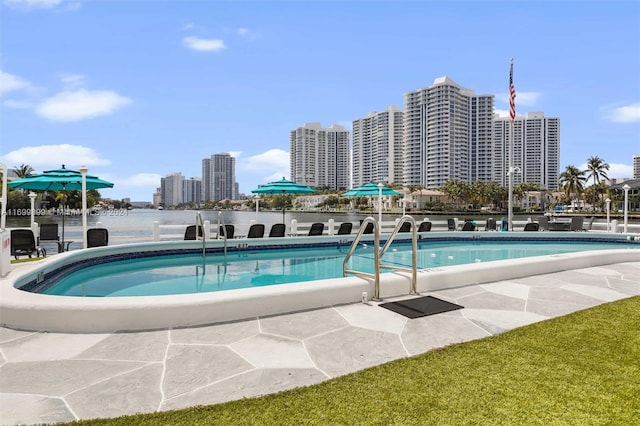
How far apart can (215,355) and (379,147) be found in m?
127

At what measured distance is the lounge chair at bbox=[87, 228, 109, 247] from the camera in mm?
10031

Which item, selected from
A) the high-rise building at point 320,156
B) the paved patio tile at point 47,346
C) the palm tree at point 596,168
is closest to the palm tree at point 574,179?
the palm tree at point 596,168

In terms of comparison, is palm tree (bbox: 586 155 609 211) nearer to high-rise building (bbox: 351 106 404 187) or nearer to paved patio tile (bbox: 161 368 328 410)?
high-rise building (bbox: 351 106 404 187)

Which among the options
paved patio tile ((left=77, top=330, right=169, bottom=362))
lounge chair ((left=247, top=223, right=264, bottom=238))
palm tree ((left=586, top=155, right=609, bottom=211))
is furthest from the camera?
palm tree ((left=586, top=155, right=609, bottom=211))

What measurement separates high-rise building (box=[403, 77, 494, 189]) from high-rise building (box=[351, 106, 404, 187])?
19.7 feet

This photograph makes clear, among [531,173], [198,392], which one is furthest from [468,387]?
[531,173]

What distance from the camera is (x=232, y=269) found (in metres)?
8.49

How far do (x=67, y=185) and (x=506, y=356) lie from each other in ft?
42.3

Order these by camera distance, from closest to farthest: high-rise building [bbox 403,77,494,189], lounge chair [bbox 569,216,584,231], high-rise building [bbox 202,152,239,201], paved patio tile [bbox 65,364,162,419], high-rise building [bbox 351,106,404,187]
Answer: paved patio tile [bbox 65,364,162,419]
lounge chair [bbox 569,216,584,231]
high-rise building [bbox 403,77,494,189]
high-rise building [bbox 351,106,404,187]
high-rise building [bbox 202,152,239,201]

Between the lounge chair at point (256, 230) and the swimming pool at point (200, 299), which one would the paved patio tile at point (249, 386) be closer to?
the swimming pool at point (200, 299)

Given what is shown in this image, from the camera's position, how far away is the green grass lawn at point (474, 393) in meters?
2.16

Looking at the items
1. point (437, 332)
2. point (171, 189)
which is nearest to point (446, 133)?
point (171, 189)

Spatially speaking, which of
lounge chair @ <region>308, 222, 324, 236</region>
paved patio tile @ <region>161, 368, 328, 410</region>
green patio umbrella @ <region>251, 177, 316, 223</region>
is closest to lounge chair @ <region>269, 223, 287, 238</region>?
lounge chair @ <region>308, 222, 324, 236</region>

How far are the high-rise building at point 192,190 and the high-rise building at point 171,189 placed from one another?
1403 mm
